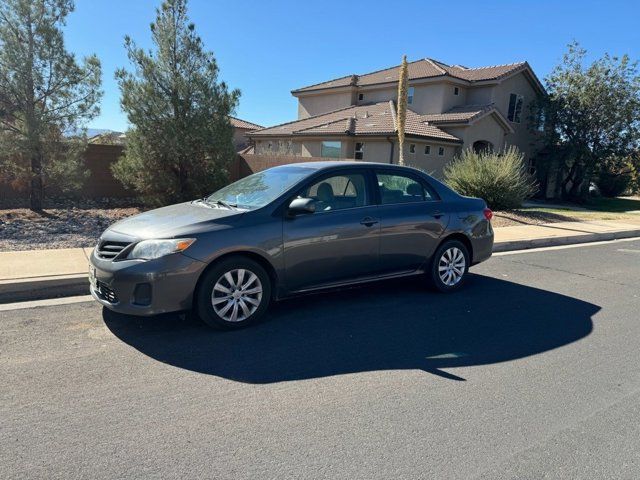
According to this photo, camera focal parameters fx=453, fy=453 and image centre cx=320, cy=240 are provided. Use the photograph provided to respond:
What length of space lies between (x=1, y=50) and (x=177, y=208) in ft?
25.8

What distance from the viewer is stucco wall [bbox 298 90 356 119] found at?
31.3 metres

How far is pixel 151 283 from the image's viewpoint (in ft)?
13.3

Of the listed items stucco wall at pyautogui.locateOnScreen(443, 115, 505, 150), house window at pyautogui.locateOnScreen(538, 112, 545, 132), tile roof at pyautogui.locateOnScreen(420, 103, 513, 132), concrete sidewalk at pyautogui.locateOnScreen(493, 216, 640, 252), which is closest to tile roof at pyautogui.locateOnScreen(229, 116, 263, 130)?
tile roof at pyautogui.locateOnScreen(420, 103, 513, 132)

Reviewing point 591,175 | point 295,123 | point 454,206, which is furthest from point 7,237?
point 591,175

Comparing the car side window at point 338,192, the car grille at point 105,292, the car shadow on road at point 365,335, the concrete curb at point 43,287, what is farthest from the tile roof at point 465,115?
the car grille at point 105,292

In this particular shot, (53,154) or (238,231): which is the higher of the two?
(53,154)

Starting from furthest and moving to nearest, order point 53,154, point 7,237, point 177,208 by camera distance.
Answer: point 53,154
point 7,237
point 177,208

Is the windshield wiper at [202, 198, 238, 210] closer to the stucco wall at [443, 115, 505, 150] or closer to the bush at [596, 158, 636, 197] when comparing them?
the stucco wall at [443, 115, 505, 150]

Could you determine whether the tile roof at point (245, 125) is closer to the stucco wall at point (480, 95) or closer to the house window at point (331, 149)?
the house window at point (331, 149)

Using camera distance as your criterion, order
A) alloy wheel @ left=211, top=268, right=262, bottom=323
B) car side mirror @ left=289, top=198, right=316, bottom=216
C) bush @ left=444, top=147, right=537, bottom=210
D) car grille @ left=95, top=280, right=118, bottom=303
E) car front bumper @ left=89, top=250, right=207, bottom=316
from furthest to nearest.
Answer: bush @ left=444, top=147, right=537, bottom=210 < car side mirror @ left=289, top=198, right=316, bottom=216 < alloy wheel @ left=211, top=268, right=262, bottom=323 < car grille @ left=95, top=280, right=118, bottom=303 < car front bumper @ left=89, top=250, right=207, bottom=316

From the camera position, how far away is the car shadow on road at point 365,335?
3879mm

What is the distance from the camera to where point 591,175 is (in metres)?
27.0

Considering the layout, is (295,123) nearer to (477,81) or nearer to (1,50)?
(477,81)

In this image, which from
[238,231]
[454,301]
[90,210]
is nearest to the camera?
[238,231]
